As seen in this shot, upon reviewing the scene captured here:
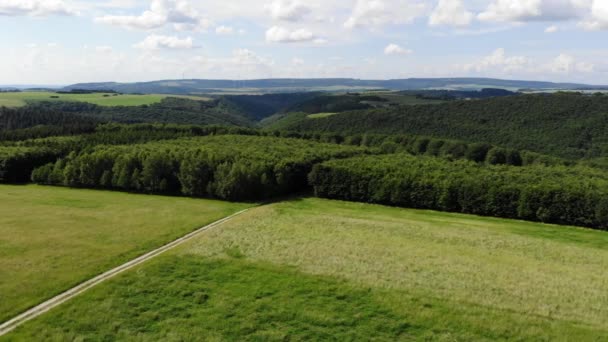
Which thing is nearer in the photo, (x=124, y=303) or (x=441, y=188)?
(x=124, y=303)

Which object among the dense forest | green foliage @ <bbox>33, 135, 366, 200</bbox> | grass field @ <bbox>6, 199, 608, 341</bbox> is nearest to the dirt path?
grass field @ <bbox>6, 199, 608, 341</bbox>

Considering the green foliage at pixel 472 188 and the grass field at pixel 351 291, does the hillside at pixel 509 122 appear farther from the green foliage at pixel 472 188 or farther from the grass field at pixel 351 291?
the grass field at pixel 351 291

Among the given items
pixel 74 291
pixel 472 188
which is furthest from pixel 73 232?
pixel 472 188

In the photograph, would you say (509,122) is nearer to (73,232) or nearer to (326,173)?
(326,173)

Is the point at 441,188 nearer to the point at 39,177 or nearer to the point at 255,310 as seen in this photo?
the point at 255,310

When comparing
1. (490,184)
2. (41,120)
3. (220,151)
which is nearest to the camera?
(490,184)

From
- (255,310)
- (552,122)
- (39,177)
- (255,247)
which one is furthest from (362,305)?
(552,122)

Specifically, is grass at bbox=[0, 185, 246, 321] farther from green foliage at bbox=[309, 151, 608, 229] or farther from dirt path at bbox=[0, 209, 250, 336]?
green foliage at bbox=[309, 151, 608, 229]
